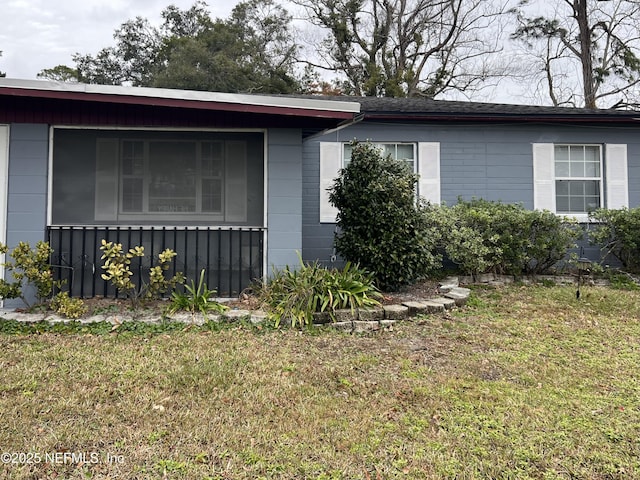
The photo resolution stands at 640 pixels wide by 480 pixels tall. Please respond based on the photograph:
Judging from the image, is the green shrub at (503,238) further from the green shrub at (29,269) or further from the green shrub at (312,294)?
the green shrub at (29,269)

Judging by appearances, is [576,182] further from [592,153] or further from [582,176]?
[592,153]

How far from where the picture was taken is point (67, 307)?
13.9 feet

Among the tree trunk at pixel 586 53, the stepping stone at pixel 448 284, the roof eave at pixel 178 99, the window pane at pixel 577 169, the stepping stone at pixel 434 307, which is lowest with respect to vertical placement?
the stepping stone at pixel 434 307

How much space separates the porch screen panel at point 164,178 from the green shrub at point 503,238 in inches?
114

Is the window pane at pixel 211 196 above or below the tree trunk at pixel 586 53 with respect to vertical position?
below

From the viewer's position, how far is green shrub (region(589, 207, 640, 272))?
6.42 m

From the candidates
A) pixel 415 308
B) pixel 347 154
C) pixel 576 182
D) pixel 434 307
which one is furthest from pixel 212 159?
pixel 576 182

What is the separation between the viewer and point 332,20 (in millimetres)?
19797

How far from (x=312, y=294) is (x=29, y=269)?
2.93m

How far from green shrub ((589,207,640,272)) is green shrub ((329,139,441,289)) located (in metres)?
3.45

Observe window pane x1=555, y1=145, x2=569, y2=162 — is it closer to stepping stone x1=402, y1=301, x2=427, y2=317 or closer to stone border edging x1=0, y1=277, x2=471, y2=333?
stepping stone x1=402, y1=301, x2=427, y2=317

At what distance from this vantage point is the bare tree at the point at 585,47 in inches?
679

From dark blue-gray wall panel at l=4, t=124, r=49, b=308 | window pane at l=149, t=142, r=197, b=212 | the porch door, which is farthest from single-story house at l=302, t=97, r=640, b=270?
the porch door

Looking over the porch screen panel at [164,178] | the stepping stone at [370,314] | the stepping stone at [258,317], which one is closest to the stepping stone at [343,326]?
the stepping stone at [370,314]
